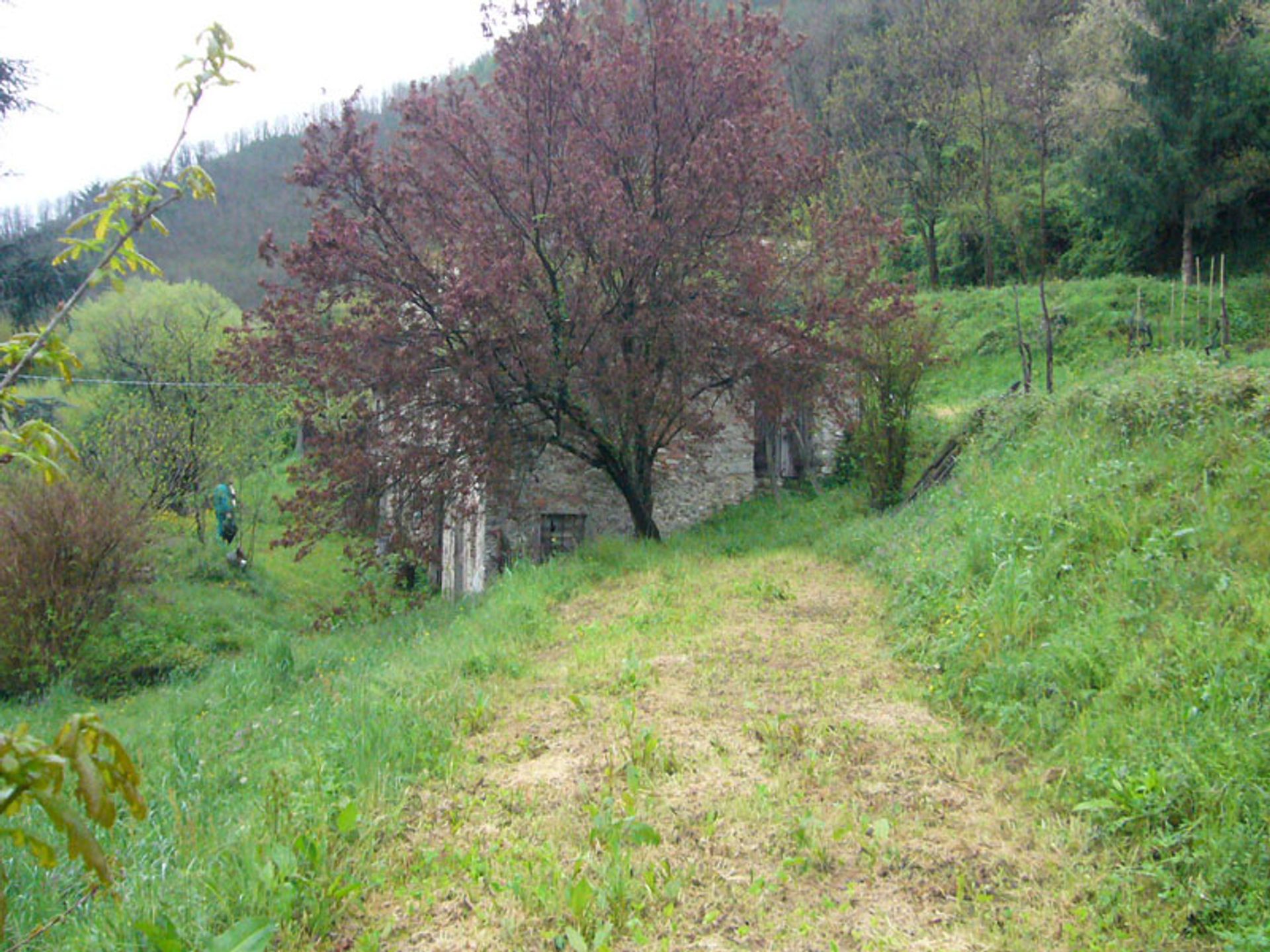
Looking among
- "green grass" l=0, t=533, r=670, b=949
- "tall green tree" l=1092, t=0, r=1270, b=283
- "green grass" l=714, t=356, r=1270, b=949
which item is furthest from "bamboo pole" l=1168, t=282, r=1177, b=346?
"green grass" l=0, t=533, r=670, b=949

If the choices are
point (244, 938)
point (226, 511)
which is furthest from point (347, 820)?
point (226, 511)

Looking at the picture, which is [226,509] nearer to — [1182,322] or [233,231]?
[1182,322]

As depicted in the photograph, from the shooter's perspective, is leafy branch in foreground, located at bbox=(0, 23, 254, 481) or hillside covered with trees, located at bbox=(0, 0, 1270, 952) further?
hillside covered with trees, located at bbox=(0, 0, 1270, 952)

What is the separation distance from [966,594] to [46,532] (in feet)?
42.3

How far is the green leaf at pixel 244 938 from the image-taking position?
2830 mm

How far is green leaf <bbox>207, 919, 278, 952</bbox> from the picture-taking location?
2830 mm

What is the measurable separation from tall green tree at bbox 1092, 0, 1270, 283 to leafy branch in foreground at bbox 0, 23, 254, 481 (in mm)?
26454

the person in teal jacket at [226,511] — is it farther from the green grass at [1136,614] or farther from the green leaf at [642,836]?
the green leaf at [642,836]

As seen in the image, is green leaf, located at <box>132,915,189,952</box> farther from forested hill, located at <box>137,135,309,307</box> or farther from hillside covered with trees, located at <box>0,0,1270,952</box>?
forested hill, located at <box>137,135,309,307</box>

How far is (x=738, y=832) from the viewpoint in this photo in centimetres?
388

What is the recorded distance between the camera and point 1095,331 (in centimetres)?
2169

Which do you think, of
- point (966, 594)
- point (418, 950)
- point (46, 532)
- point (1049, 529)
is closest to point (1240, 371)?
point (1049, 529)

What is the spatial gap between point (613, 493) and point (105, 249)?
15.6 meters

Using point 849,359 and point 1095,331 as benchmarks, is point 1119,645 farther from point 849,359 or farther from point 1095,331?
point 1095,331
